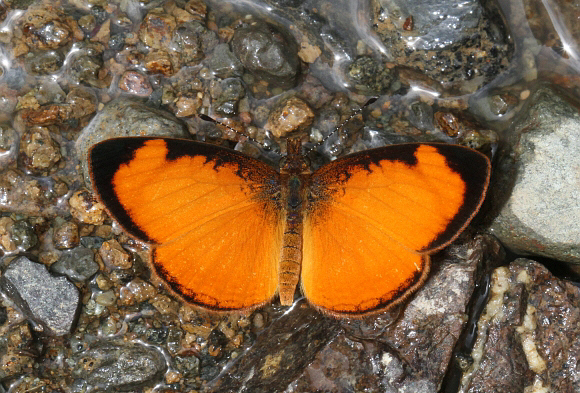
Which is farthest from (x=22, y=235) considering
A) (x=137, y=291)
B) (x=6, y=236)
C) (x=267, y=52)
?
(x=267, y=52)

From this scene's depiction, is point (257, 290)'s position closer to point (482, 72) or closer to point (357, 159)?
point (357, 159)

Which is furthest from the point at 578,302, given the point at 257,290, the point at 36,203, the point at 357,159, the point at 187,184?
the point at 36,203

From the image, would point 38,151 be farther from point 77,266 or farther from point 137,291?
point 137,291

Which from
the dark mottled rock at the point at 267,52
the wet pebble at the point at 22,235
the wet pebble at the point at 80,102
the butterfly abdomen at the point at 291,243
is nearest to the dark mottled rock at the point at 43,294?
the wet pebble at the point at 22,235

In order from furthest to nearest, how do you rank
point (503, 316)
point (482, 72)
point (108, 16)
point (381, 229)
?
point (108, 16), point (482, 72), point (503, 316), point (381, 229)

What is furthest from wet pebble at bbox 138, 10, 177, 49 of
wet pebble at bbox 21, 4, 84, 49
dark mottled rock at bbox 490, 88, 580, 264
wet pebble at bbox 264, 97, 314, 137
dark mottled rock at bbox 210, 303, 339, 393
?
dark mottled rock at bbox 490, 88, 580, 264

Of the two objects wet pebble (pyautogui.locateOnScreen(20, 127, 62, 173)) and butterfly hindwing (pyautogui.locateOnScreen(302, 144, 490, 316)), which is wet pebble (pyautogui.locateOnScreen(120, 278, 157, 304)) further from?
butterfly hindwing (pyautogui.locateOnScreen(302, 144, 490, 316))
